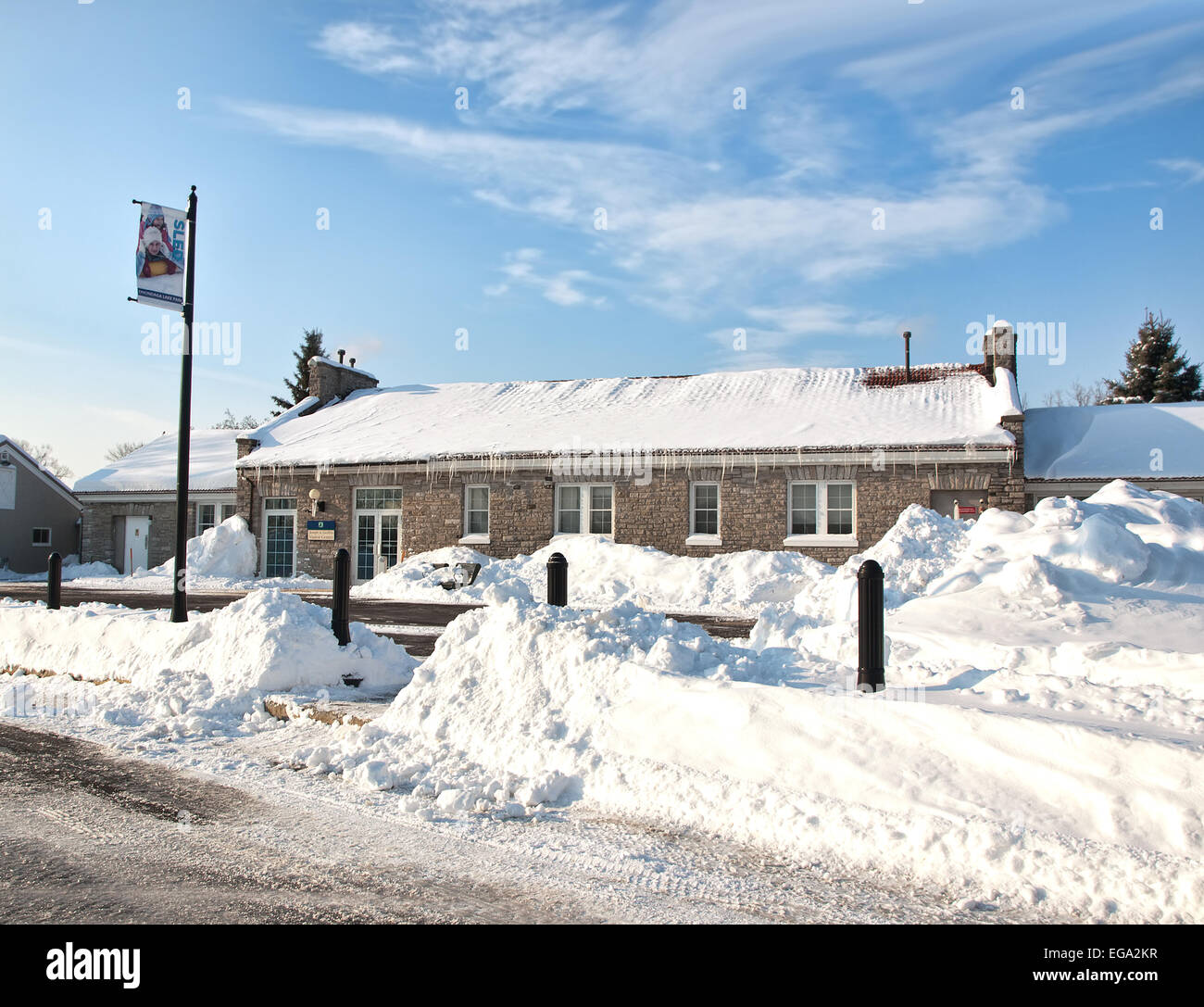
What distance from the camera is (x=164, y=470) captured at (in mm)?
32000

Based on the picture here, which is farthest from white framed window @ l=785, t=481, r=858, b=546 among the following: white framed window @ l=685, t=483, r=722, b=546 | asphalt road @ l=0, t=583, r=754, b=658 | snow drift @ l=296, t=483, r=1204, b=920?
snow drift @ l=296, t=483, r=1204, b=920

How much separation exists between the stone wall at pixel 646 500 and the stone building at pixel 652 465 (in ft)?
0.12

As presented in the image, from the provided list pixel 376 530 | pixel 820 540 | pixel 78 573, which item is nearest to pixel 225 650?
pixel 820 540

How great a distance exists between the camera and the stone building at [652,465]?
20.4m

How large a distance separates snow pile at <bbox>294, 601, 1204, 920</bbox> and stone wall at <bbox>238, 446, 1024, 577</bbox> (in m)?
14.1

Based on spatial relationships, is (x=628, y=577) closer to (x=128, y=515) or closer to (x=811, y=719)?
(x=811, y=719)

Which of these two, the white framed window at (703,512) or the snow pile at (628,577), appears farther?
the white framed window at (703,512)

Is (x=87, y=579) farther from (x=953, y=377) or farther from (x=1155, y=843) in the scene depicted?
(x=1155, y=843)

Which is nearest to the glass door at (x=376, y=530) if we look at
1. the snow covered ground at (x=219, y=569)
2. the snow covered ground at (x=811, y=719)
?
the snow covered ground at (x=219, y=569)

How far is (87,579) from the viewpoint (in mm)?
26891

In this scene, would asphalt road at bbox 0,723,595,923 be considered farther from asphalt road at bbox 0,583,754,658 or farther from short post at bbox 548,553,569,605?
asphalt road at bbox 0,583,754,658

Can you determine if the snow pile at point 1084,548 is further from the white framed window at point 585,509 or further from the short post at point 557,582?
the white framed window at point 585,509

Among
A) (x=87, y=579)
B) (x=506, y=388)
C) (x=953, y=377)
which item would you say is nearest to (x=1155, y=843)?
(x=953, y=377)
